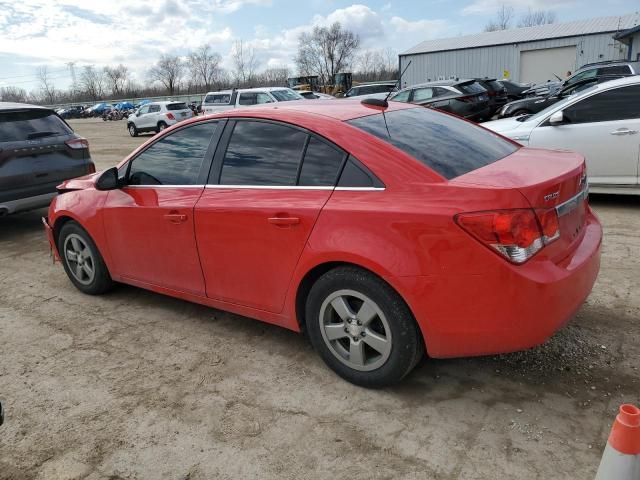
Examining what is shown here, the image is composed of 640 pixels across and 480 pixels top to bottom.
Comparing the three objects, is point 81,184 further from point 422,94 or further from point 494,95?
point 494,95

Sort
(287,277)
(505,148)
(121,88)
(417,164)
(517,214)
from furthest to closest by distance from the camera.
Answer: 1. (121,88)
2. (505,148)
3. (287,277)
4. (417,164)
5. (517,214)

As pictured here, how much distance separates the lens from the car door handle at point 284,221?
121 inches

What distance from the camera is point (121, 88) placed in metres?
111

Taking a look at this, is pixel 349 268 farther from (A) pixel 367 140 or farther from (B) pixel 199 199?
(B) pixel 199 199

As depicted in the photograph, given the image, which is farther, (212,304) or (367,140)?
(212,304)

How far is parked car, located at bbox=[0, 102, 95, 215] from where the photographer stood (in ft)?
21.7

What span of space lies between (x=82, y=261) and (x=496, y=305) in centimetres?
369

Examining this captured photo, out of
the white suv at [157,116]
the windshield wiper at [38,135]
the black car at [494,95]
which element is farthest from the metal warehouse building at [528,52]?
the windshield wiper at [38,135]

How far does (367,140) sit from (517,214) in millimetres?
941

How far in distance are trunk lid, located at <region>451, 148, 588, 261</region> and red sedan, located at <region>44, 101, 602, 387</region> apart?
1cm

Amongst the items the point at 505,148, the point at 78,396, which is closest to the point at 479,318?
the point at 505,148

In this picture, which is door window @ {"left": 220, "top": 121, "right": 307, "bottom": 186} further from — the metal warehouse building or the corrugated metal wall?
the corrugated metal wall

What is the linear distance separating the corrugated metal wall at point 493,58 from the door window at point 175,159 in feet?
149

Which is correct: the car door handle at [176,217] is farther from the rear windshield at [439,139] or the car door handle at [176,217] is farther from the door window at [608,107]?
the door window at [608,107]
